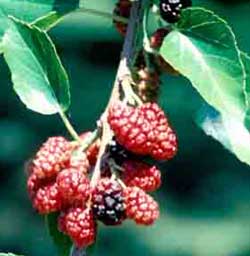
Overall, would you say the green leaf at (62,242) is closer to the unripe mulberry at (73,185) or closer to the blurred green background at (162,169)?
the unripe mulberry at (73,185)

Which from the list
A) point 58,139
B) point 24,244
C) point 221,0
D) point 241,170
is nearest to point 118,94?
point 58,139

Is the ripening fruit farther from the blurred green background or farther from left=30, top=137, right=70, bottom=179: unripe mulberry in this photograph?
the blurred green background

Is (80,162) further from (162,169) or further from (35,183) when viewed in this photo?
(162,169)

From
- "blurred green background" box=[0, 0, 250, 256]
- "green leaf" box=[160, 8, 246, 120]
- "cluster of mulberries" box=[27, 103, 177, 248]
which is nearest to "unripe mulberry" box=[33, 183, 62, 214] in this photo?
"cluster of mulberries" box=[27, 103, 177, 248]

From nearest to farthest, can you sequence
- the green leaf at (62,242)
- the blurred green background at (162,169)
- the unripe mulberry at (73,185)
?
the unripe mulberry at (73,185) → the green leaf at (62,242) → the blurred green background at (162,169)

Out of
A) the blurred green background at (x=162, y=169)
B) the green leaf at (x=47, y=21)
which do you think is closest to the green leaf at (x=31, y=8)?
the green leaf at (x=47, y=21)

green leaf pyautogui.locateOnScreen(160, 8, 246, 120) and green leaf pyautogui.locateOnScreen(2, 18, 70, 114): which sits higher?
green leaf pyautogui.locateOnScreen(160, 8, 246, 120)

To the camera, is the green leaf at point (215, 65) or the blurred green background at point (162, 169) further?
the blurred green background at point (162, 169)
